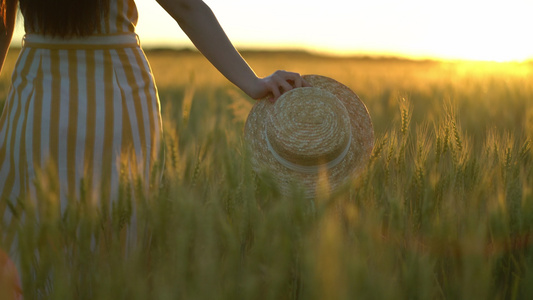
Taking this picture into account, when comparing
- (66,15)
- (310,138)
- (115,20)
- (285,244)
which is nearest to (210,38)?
(115,20)

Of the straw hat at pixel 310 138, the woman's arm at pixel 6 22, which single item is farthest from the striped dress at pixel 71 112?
the straw hat at pixel 310 138

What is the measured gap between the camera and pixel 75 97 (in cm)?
123

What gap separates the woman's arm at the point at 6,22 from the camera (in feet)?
4.37

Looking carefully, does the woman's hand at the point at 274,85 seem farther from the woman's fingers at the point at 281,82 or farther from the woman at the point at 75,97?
the woman at the point at 75,97

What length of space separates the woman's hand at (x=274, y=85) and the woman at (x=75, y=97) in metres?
→ 0.23

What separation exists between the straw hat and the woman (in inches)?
16.3

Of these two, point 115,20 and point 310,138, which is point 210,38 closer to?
point 115,20

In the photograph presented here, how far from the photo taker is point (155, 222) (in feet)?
3.01

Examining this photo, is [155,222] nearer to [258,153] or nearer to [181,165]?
[181,165]

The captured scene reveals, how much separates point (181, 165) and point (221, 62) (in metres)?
0.37

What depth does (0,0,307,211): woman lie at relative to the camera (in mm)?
1209

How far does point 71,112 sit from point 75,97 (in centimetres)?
3

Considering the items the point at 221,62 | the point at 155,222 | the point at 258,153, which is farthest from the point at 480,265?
the point at 258,153

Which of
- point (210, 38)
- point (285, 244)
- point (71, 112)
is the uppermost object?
point (210, 38)
